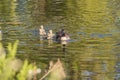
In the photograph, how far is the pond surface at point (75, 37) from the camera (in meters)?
19.5

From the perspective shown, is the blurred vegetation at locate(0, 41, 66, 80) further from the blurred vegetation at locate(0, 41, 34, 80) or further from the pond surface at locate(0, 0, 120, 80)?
the pond surface at locate(0, 0, 120, 80)

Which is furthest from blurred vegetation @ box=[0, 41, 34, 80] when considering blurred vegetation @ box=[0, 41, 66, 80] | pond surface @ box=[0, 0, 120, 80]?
pond surface @ box=[0, 0, 120, 80]

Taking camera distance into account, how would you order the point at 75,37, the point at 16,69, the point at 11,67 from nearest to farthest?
the point at 11,67
the point at 16,69
the point at 75,37

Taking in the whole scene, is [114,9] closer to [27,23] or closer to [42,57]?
[27,23]

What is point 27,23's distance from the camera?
30.5 metres

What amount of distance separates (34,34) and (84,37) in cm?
327

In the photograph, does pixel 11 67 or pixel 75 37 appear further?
pixel 75 37

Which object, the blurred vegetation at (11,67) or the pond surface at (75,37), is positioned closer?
the blurred vegetation at (11,67)

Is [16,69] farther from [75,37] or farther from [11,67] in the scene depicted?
[75,37]

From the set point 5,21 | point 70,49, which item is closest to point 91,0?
point 5,21

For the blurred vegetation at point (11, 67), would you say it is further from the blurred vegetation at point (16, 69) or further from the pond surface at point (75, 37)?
the pond surface at point (75, 37)

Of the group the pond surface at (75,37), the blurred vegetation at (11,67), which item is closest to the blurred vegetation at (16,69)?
the blurred vegetation at (11,67)

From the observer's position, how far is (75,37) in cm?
2566

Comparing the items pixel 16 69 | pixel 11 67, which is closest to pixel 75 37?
pixel 16 69
